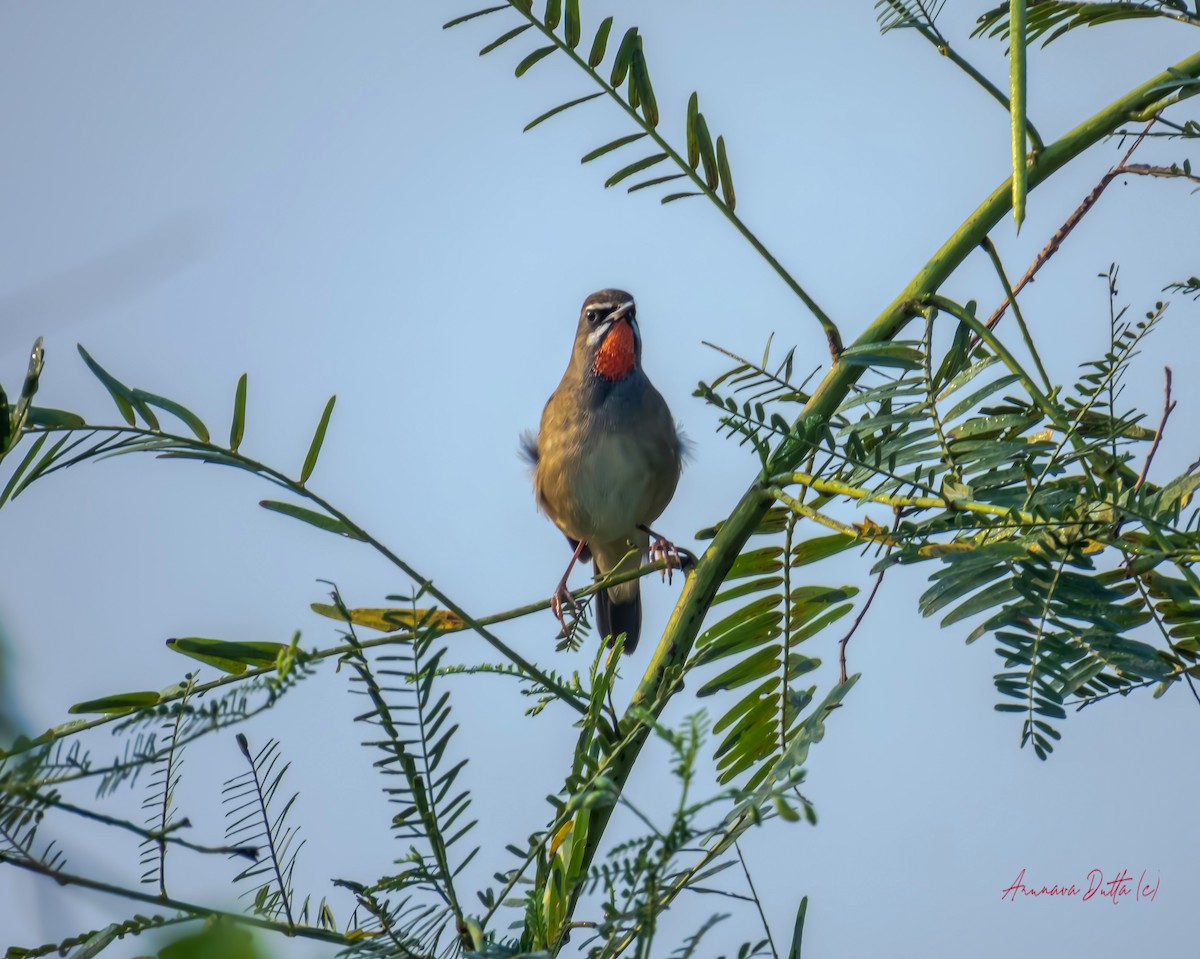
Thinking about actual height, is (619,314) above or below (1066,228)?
above

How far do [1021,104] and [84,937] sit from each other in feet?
5.81

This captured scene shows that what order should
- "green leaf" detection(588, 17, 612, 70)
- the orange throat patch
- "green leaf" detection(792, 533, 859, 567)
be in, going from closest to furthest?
"green leaf" detection(588, 17, 612, 70) < "green leaf" detection(792, 533, 859, 567) < the orange throat patch

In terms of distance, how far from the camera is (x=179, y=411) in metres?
1.72

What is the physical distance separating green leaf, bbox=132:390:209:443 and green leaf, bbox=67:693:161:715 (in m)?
0.48

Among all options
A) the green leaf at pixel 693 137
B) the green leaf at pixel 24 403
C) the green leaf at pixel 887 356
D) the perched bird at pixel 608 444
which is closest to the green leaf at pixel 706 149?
the green leaf at pixel 693 137

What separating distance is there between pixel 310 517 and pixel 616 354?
4.54 m

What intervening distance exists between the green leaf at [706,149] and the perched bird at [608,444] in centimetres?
368

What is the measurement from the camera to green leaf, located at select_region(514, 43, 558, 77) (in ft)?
7.47

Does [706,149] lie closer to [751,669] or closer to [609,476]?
[751,669]

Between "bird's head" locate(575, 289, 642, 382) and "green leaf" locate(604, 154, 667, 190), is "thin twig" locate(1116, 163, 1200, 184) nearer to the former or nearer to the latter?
"green leaf" locate(604, 154, 667, 190)

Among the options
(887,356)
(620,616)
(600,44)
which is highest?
(620,616)

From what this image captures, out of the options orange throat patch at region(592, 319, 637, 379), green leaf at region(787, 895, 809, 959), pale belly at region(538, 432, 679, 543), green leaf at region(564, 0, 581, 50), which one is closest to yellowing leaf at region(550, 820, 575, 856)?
green leaf at region(787, 895, 809, 959)

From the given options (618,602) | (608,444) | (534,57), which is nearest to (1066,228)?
(534,57)

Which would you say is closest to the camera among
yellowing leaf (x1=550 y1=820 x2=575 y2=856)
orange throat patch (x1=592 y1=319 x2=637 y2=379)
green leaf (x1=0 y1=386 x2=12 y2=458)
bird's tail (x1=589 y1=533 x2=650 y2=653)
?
green leaf (x1=0 y1=386 x2=12 y2=458)
